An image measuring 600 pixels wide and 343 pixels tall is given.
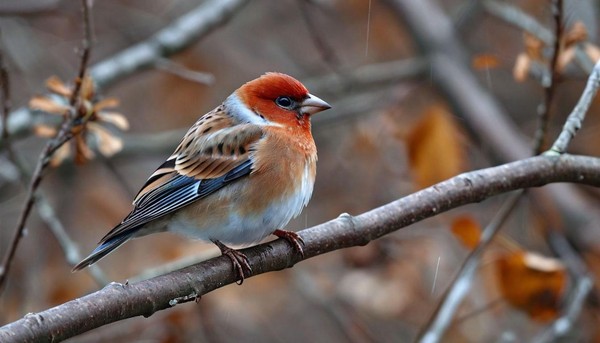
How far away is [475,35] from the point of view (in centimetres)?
1122

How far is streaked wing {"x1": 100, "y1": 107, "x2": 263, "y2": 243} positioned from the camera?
4.93 meters

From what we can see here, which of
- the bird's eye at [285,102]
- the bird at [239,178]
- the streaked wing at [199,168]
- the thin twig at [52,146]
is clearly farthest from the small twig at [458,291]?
the thin twig at [52,146]

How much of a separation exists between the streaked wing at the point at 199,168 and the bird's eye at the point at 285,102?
0.26 metres

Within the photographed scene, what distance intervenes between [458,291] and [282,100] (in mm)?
1766

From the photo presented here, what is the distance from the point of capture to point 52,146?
4.52 meters

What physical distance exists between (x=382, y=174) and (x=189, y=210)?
4.38 metres

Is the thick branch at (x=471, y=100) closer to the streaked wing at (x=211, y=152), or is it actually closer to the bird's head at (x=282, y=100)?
the bird's head at (x=282, y=100)

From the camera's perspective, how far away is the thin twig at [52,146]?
171 inches

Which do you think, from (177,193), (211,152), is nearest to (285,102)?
(211,152)

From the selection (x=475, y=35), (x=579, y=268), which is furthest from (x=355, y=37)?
(x=579, y=268)

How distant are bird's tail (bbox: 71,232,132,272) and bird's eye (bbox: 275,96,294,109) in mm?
1411

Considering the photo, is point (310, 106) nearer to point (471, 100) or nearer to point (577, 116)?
point (577, 116)

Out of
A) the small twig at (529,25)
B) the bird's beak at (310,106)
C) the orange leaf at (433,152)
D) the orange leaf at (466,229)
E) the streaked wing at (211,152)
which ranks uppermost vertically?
the small twig at (529,25)

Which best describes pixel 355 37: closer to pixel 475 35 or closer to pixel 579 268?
pixel 475 35
